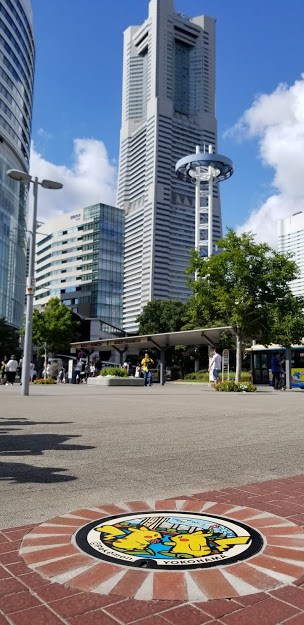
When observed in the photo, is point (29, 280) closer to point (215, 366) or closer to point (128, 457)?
point (215, 366)

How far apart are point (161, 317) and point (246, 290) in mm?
47539

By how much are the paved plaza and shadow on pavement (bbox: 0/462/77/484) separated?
0.03 feet

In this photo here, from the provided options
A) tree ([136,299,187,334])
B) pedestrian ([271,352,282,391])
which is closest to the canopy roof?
pedestrian ([271,352,282,391])

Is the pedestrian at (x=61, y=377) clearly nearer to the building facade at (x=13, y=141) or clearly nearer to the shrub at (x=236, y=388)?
the shrub at (x=236, y=388)

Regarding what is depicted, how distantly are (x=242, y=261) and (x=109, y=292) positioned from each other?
104m

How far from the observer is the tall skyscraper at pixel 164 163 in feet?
570

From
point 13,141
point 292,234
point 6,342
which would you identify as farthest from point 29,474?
point 292,234

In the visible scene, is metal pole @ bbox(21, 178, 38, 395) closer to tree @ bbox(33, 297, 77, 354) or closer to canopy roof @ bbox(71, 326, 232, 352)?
canopy roof @ bbox(71, 326, 232, 352)

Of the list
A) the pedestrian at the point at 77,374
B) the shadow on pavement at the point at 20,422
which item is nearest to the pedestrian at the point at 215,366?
the pedestrian at the point at 77,374

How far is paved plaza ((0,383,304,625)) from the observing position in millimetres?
2150

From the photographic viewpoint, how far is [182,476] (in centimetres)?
489

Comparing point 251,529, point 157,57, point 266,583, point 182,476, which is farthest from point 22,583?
point 157,57

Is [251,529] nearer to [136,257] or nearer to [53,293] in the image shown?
[53,293]

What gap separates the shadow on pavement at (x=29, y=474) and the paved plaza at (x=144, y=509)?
0.03 feet
